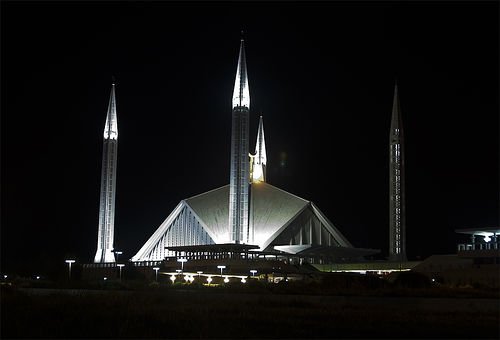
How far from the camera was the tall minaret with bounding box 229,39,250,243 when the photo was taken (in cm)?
4994

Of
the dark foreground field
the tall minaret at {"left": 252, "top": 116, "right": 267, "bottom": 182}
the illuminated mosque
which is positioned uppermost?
the tall minaret at {"left": 252, "top": 116, "right": 267, "bottom": 182}

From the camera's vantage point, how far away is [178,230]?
58562 millimetres

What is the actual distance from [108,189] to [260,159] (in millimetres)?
15229

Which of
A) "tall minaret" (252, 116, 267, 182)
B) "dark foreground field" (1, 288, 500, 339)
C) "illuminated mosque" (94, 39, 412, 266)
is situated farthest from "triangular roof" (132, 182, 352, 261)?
"dark foreground field" (1, 288, 500, 339)

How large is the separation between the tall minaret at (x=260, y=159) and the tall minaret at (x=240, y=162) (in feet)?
53.8

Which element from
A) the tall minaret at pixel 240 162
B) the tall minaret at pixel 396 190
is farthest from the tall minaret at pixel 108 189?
the tall minaret at pixel 396 190

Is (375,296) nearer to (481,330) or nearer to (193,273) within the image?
(481,330)

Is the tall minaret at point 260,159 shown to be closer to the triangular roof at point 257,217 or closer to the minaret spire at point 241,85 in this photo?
the triangular roof at point 257,217

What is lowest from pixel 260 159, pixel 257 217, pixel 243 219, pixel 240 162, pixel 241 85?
pixel 243 219

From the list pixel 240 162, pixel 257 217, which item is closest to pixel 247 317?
pixel 240 162

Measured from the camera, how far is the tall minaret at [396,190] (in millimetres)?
51969

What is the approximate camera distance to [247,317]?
69.1ft

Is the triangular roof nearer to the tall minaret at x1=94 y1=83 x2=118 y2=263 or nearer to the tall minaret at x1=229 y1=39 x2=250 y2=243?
the tall minaret at x1=94 y1=83 x2=118 y2=263

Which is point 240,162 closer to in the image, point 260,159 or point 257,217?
point 257,217
